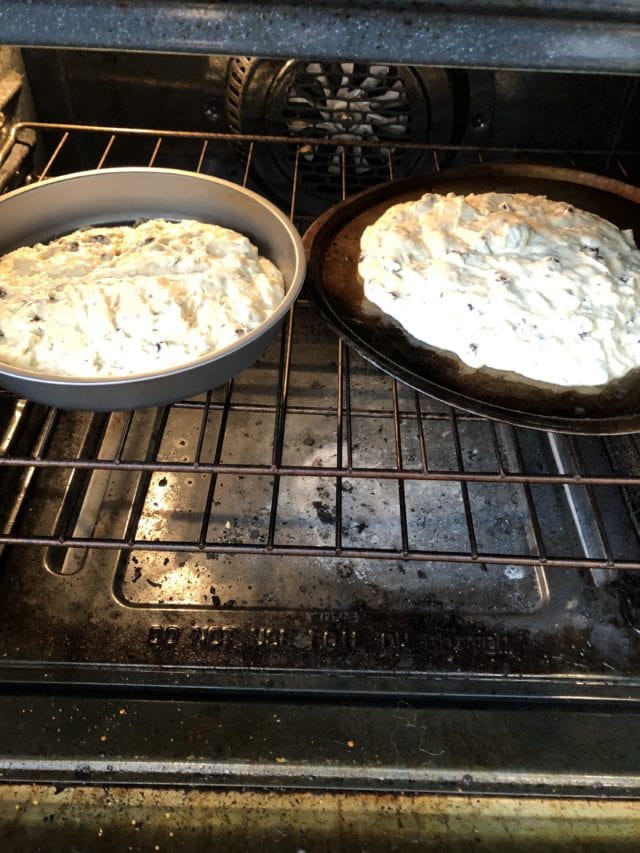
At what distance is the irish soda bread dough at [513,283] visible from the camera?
127 centimetres

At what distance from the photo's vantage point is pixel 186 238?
1.44 metres

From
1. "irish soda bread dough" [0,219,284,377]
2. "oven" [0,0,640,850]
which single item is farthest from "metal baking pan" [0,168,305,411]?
"oven" [0,0,640,850]

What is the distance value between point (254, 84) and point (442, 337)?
84cm

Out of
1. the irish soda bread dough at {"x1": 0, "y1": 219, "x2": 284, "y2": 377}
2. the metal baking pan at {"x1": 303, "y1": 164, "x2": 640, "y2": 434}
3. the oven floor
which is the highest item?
the irish soda bread dough at {"x1": 0, "y1": 219, "x2": 284, "y2": 377}

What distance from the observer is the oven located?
3.70 feet

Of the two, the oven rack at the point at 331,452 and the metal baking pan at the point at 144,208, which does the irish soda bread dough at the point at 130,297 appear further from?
the oven rack at the point at 331,452

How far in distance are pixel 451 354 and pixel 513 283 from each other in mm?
207

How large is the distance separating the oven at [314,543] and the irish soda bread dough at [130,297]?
0.19 meters

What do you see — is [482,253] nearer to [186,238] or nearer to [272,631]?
[186,238]

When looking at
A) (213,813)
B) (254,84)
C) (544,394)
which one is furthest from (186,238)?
(213,813)

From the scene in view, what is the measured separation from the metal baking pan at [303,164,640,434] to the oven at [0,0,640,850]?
9 centimetres

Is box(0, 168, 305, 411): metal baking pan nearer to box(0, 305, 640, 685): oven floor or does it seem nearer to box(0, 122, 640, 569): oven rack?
box(0, 122, 640, 569): oven rack

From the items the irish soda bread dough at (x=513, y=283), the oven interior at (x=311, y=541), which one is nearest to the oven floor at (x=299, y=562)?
the oven interior at (x=311, y=541)

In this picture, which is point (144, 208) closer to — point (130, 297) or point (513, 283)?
point (130, 297)
